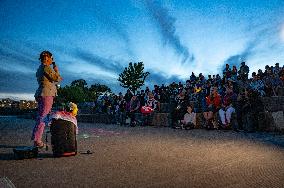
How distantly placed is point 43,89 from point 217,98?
368 inches

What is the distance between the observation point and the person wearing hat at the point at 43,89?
7160 millimetres

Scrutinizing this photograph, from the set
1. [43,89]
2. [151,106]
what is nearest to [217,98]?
[151,106]

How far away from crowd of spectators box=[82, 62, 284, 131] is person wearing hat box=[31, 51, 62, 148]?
867 cm

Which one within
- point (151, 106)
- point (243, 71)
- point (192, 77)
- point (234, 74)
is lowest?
point (151, 106)

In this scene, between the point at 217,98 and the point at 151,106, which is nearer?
the point at 217,98

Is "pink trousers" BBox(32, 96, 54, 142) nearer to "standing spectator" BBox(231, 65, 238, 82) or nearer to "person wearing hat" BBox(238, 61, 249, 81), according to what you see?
"standing spectator" BBox(231, 65, 238, 82)

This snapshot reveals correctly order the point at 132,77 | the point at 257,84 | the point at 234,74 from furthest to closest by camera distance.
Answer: the point at 132,77, the point at 234,74, the point at 257,84

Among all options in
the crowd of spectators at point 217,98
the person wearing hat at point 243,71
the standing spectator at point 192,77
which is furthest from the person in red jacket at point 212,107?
the standing spectator at point 192,77

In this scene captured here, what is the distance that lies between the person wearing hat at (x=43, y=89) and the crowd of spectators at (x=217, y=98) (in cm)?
867

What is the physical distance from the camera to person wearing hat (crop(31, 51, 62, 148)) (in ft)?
23.5

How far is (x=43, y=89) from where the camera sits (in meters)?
7.20

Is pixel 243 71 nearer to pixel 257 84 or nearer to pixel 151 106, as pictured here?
pixel 257 84

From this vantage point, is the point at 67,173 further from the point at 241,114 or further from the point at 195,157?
the point at 241,114

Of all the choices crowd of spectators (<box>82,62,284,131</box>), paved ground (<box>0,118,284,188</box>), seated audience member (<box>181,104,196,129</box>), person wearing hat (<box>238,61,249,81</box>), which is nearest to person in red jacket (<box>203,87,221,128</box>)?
crowd of spectators (<box>82,62,284,131</box>)
